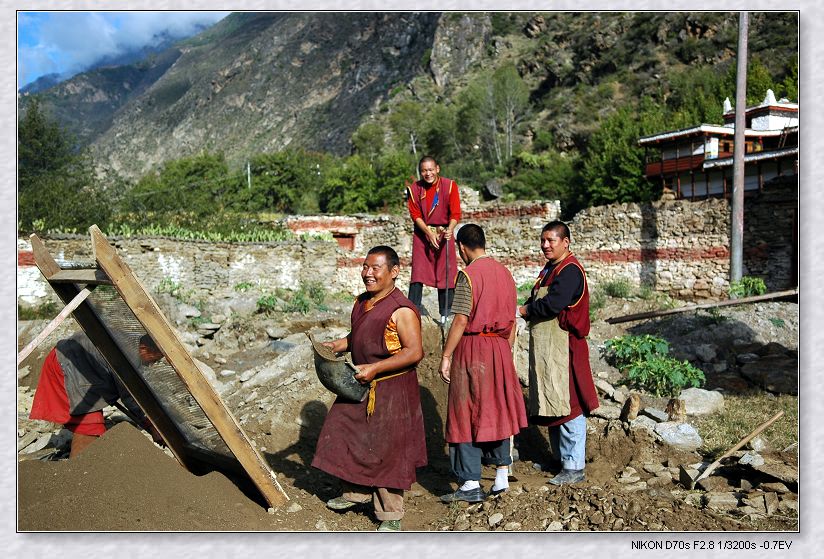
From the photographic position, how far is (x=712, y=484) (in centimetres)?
454

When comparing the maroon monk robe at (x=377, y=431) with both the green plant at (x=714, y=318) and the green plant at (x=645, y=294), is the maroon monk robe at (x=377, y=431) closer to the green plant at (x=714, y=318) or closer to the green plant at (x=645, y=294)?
the green plant at (x=714, y=318)

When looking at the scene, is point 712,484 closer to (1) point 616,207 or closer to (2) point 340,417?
(2) point 340,417

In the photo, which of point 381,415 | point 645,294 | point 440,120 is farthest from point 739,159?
point 440,120

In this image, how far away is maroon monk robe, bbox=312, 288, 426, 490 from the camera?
407 centimetres

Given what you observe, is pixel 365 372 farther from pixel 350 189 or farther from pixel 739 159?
pixel 350 189

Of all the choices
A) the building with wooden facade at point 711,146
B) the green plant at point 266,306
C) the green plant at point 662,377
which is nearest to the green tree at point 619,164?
the building with wooden facade at point 711,146

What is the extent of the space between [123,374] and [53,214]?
48.8ft

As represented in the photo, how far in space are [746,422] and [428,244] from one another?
351 cm

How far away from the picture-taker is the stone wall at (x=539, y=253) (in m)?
15.0

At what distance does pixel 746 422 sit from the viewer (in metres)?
5.88

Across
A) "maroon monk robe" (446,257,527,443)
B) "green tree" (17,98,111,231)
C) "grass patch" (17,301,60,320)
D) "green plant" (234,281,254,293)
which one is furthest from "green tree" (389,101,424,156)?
"maroon monk robe" (446,257,527,443)

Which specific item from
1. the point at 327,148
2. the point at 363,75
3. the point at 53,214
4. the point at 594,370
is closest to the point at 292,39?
the point at 363,75

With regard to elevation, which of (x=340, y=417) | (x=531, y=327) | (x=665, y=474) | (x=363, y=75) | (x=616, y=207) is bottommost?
(x=665, y=474)

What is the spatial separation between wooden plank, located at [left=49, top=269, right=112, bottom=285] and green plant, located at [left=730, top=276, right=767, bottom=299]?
12963mm
